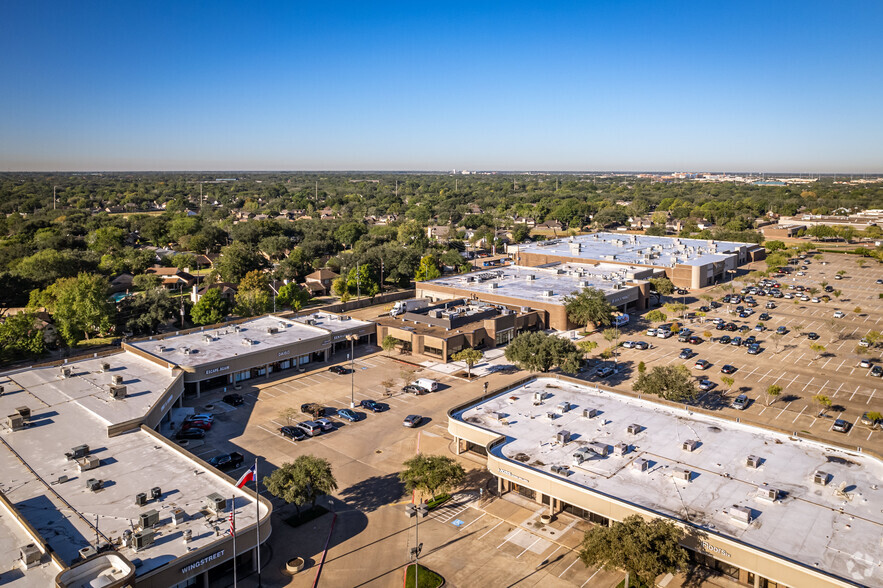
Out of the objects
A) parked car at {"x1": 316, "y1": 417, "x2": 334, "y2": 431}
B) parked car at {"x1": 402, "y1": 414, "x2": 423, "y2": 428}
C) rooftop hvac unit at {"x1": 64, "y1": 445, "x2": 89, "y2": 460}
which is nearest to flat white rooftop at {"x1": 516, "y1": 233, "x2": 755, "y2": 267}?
parked car at {"x1": 402, "y1": 414, "x2": 423, "y2": 428}

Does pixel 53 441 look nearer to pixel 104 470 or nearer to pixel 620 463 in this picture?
pixel 104 470

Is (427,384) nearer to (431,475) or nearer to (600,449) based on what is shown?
(431,475)

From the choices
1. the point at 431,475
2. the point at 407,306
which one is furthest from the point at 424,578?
the point at 407,306

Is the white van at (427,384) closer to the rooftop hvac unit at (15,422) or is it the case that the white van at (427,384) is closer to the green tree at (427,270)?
the rooftop hvac unit at (15,422)

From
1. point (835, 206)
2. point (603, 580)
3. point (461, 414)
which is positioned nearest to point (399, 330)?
point (461, 414)

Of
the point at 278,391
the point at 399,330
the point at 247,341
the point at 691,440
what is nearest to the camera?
the point at 691,440
